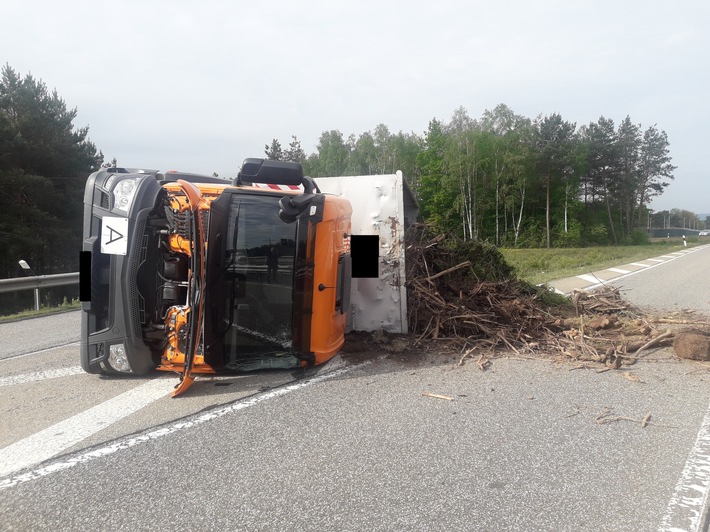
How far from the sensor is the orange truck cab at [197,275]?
4566 mm

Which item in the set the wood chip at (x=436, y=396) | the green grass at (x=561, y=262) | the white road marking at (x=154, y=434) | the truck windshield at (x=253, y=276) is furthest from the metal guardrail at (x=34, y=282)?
the green grass at (x=561, y=262)

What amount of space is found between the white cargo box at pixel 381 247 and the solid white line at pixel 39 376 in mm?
3259

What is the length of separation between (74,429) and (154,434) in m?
0.70

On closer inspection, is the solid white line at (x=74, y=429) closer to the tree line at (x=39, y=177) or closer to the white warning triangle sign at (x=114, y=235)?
the white warning triangle sign at (x=114, y=235)

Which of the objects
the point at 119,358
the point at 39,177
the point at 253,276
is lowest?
the point at 119,358

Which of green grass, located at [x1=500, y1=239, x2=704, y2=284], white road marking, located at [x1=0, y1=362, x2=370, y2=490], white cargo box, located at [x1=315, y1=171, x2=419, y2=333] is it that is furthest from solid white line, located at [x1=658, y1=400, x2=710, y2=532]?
green grass, located at [x1=500, y1=239, x2=704, y2=284]

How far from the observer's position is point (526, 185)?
50.2 m

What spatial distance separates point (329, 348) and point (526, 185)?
160 ft

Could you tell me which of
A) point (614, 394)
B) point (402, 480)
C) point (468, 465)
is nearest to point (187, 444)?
point (402, 480)

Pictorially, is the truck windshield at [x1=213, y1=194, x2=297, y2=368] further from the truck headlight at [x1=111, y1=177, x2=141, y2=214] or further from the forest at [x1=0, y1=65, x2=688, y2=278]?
the forest at [x1=0, y1=65, x2=688, y2=278]

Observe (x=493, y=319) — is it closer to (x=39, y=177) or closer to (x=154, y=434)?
(x=154, y=434)

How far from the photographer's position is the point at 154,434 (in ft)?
12.1

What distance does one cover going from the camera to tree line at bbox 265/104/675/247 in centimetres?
5000

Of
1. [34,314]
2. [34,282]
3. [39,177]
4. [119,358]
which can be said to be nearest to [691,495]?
[119,358]
